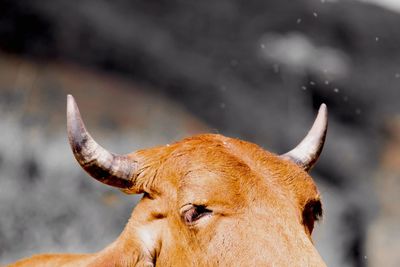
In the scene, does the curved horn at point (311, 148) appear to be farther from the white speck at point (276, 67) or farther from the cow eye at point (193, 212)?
the white speck at point (276, 67)

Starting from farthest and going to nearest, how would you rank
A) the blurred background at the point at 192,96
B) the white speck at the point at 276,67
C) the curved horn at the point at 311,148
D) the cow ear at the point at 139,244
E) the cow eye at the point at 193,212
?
the white speck at the point at 276,67 → the blurred background at the point at 192,96 → the curved horn at the point at 311,148 → the cow ear at the point at 139,244 → the cow eye at the point at 193,212

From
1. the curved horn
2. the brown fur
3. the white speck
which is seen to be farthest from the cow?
the white speck

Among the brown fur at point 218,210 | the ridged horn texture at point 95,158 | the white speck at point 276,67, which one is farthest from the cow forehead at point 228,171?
the white speck at point 276,67

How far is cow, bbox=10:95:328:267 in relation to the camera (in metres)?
4.21

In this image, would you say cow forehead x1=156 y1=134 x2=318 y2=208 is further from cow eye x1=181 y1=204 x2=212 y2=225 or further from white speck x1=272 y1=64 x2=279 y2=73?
white speck x1=272 y1=64 x2=279 y2=73

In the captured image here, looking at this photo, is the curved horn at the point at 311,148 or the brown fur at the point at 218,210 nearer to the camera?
the brown fur at the point at 218,210

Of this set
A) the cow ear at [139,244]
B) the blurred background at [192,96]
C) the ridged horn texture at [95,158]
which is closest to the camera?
the ridged horn texture at [95,158]

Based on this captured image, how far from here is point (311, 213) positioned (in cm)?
479

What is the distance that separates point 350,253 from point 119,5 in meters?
4.68

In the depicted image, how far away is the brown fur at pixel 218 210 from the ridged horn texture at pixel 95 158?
0.32ft

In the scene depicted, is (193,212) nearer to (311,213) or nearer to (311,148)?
(311,213)

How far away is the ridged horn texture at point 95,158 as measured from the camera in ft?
15.1

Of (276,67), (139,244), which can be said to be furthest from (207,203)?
(276,67)

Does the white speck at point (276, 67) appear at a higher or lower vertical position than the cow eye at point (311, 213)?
lower
